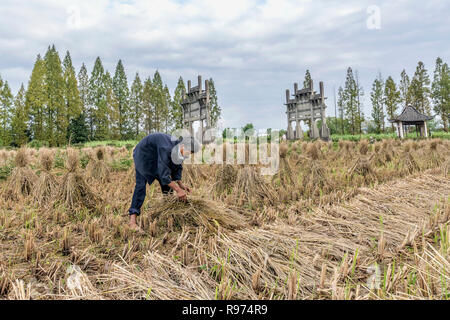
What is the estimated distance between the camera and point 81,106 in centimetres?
2728

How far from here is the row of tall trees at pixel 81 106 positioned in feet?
79.2

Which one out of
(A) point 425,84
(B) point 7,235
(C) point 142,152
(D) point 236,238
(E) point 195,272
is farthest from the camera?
(A) point 425,84

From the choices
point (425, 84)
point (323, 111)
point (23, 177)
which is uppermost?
point (425, 84)

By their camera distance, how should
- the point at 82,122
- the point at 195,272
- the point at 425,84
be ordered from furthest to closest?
the point at 425,84
the point at 82,122
the point at 195,272

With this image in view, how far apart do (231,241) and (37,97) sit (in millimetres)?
26868

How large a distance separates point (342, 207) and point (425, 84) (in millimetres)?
32087

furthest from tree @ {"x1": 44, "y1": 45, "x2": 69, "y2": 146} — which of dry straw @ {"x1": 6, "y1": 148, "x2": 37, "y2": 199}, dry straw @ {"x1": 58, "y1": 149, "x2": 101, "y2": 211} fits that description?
dry straw @ {"x1": 58, "y1": 149, "x2": 101, "y2": 211}

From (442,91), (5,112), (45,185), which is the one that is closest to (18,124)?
(5,112)

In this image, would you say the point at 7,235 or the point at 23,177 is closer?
the point at 7,235

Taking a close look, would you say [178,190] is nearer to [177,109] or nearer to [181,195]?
[181,195]

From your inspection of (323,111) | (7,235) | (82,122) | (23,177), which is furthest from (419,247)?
(82,122)

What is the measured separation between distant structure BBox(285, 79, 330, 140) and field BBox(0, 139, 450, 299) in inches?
479
